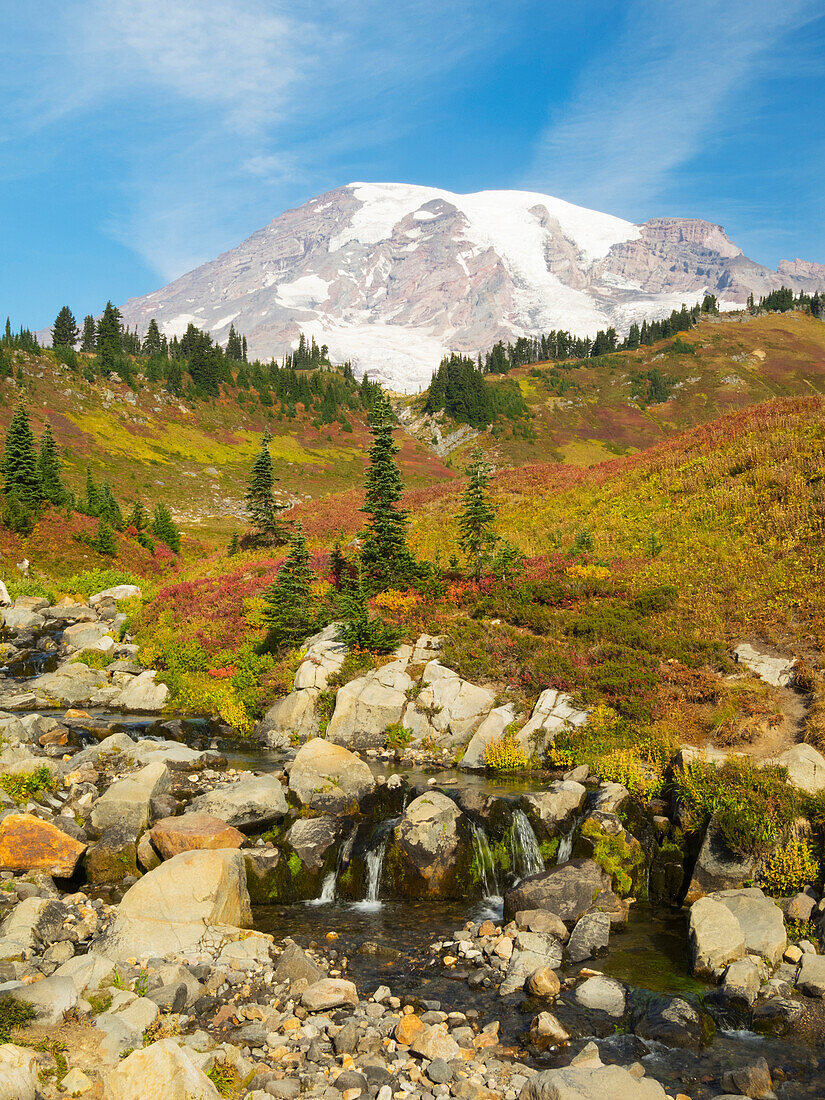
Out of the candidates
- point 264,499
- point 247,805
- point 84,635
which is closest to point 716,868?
point 247,805

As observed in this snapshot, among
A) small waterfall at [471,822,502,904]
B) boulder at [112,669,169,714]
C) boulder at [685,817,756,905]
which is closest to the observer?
boulder at [685,817,756,905]

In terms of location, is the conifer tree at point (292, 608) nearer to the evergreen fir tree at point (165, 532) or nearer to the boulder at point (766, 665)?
the boulder at point (766, 665)

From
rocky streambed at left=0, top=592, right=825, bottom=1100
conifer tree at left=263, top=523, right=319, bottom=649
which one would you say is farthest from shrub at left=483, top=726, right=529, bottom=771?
conifer tree at left=263, top=523, right=319, bottom=649

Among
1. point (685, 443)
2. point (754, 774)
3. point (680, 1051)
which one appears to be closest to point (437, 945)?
point (680, 1051)

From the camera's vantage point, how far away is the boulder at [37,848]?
1259 cm

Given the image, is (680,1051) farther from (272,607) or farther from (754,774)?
(272,607)

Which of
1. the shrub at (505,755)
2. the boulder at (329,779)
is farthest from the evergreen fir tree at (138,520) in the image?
the shrub at (505,755)

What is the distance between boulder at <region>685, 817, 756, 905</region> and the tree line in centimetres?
4644

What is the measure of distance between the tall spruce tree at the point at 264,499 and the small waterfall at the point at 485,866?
3323cm

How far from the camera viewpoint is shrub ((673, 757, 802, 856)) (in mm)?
11656

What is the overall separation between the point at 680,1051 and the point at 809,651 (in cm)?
→ 1214

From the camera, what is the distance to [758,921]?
10.2 metres

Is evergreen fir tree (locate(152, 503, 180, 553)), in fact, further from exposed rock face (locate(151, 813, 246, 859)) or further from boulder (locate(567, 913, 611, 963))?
boulder (locate(567, 913, 611, 963))

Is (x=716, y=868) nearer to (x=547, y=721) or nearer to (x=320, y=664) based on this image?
(x=547, y=721)
